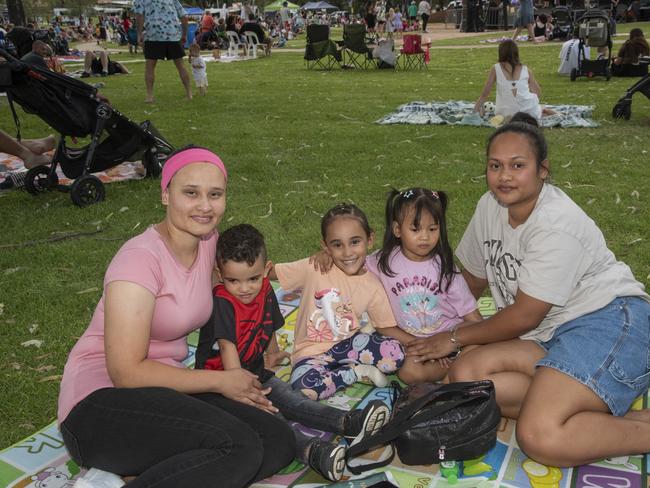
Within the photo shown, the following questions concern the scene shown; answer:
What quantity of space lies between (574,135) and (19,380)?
8141 millimetres

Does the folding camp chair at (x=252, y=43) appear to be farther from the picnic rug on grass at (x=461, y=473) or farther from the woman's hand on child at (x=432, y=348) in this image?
the picnic rug on grass at (x=461, y=473)

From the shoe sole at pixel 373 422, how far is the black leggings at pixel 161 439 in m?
0.56

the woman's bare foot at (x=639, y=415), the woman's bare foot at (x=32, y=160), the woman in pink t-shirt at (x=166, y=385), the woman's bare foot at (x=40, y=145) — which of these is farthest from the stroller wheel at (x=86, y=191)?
the woman's bare foot at (x=639, y=415)

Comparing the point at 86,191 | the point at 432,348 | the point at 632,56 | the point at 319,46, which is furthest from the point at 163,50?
the point at 632,56

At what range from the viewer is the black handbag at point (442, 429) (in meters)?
2.92

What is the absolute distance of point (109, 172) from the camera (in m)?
8.28

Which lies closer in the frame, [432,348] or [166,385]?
[166,385]

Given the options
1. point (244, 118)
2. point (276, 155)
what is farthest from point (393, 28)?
point (276, 155)

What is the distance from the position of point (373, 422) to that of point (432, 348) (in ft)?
2.24

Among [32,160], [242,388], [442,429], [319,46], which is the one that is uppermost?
[319,46]

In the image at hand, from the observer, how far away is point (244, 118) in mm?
11648

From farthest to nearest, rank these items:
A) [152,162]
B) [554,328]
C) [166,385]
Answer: [152,162], [554,328], [166,385]

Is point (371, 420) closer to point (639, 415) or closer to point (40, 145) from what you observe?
point (639, 415)

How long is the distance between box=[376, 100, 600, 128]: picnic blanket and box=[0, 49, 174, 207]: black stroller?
15.2ft
